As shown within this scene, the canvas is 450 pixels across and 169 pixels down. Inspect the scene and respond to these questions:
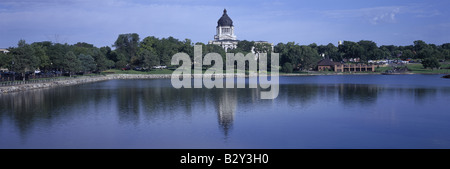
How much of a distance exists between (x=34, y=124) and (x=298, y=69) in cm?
9908

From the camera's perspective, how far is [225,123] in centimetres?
2561

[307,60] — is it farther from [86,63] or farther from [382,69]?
[86,63]

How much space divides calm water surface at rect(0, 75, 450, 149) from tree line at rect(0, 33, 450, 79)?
28.9m

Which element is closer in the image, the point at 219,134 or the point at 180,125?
the point at 219,134

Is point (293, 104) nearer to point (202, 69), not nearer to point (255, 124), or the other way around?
point (255, 124)

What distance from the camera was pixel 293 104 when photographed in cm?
3575

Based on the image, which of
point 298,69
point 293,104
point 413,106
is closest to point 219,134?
point 293,104

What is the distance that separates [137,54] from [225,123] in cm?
8459

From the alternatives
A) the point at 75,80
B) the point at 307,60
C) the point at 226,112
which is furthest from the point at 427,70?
the point at 226,112

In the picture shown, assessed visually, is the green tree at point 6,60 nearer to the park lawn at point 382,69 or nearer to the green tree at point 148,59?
the green tree at point 148,59

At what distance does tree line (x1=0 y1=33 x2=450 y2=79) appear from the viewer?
64.9m

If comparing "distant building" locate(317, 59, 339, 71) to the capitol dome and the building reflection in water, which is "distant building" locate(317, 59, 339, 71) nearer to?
the capitol dome

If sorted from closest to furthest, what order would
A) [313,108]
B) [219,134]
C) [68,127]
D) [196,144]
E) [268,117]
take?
[196,144]
[219,134]
[68,127]
[268,117]
[313,108]

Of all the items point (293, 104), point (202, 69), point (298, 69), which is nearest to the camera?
point (293, 104)
